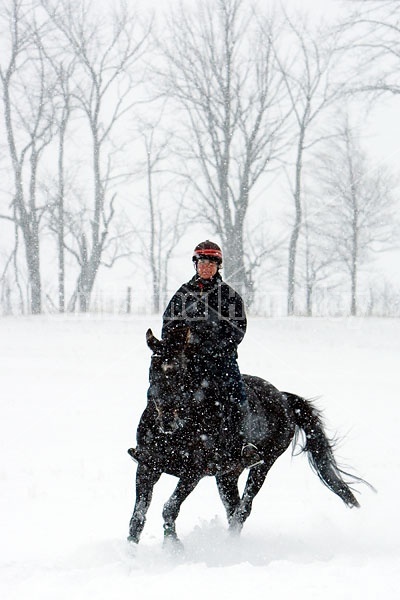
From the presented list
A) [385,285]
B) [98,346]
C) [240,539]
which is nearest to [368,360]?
[98,346]

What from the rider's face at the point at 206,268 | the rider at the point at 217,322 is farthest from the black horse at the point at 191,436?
the rider's face at the point at 206,268

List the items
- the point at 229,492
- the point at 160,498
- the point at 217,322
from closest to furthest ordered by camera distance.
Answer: the point at 217,322 → the point at 229,492 → the point at 160,498

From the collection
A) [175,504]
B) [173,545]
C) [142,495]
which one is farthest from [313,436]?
[142,495]

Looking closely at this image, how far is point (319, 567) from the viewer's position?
4.00 m

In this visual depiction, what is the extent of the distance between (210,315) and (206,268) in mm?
411

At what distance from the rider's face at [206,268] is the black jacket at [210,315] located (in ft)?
0.16

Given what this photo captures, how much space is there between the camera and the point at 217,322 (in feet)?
18.1

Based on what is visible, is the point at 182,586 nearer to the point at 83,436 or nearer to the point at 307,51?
the point at 83,436

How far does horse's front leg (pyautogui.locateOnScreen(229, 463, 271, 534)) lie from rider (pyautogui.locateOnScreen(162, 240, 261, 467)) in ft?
2.09

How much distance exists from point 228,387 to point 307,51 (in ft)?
79.5

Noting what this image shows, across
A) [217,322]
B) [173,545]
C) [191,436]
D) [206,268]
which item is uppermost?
[206,268]

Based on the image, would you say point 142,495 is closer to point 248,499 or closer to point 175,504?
point 175,504

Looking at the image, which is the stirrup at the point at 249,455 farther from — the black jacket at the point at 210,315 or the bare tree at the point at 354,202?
the bare tree at the point at 354,202

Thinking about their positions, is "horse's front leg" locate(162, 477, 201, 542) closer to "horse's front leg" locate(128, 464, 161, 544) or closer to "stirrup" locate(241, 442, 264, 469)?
"horse's front leg" locate(128, 464, 161, 544)
